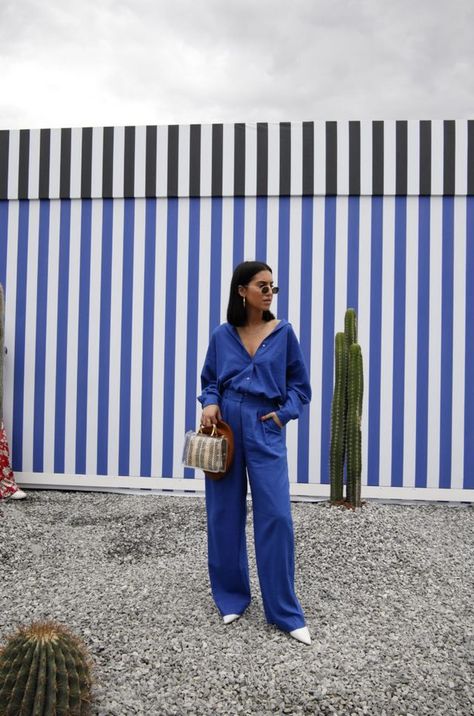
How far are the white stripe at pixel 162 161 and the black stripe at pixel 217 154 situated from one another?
0.41 m

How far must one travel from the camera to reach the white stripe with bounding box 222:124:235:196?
5.11 meters

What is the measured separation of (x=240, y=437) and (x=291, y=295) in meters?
2.86

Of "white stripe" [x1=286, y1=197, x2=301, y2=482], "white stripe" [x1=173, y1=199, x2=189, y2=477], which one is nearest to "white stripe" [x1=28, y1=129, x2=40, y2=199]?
"white stripe" [x1=173, y1=199, x2=189, y2=477]

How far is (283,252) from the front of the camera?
5.12m

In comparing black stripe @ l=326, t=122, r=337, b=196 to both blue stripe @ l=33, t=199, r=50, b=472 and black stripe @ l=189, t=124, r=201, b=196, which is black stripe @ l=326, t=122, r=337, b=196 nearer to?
black stripe @ l=189, t=124, r=201, b=196

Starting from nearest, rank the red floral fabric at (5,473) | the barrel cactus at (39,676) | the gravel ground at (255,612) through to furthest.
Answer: the barrel cactus at (39,676), the gravel ground at (255,612), the red floral fabric at (5,473)

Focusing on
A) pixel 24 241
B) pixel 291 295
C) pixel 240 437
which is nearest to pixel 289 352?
pixel 240 437

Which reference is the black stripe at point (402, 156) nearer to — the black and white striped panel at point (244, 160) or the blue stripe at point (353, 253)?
the black and white striped panel at point (244, 160)

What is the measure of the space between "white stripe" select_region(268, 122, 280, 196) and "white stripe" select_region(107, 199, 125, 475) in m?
1.29

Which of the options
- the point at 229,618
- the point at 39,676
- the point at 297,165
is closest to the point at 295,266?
the point at 297,165

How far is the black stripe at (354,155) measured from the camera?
504cm

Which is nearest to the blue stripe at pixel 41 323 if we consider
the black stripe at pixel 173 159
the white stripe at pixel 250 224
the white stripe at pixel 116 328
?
the white stripe at pixel 116 328

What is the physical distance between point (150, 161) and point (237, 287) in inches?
123

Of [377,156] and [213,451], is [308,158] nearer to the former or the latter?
[377,156]
